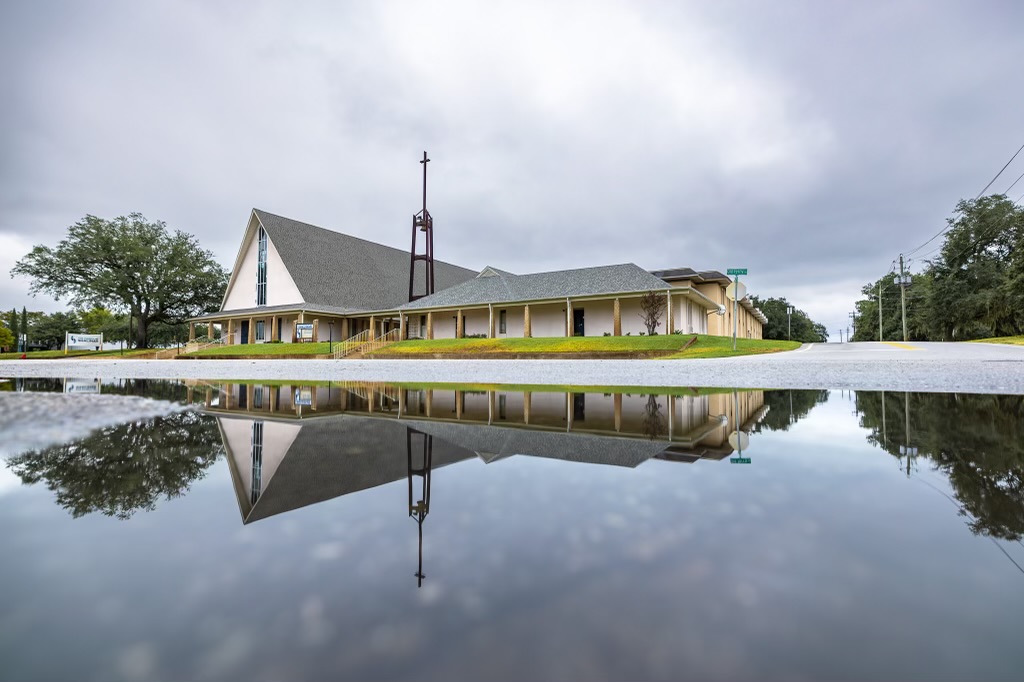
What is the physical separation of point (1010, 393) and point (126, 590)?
9.38 metres

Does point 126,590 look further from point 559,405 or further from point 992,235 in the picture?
point 992,235

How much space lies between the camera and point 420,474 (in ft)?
9.52

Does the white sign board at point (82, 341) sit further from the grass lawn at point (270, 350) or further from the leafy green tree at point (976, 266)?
the leafy green tree at point (976, 266)

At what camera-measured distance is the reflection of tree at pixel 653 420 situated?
4.26 meters

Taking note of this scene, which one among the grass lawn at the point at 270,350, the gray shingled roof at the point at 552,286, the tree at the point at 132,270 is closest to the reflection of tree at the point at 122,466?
the gray shingled roof at the point at 552,286

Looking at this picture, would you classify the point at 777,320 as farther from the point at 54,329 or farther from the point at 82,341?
the point at 54,329

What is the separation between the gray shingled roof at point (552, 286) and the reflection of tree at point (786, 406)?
22285 mm

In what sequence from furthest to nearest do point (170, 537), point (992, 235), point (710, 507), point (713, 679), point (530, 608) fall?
point (992, 235) < point (710, 507) < point (170, 537) < point (530, 608) < point (713, 679)

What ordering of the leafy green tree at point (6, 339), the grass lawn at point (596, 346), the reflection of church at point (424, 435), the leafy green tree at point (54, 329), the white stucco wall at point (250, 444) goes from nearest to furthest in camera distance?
1. the reflection of church at point (424, 435)
2. the white stucco wall at point (250, 444)
3. the grass lawn at point (596, 346)
4. the leafy green tree at point (6, 339)
5. the leafy green tree at point (54, 329)

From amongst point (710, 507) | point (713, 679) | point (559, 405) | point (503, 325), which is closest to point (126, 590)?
point (713, 679)

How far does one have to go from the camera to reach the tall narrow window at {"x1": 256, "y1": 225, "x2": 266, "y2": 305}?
44062 millimetres

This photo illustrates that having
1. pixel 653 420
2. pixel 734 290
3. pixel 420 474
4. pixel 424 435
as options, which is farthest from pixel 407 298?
pixel 420 474

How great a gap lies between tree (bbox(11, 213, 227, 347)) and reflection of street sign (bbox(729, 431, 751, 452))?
2260 inches

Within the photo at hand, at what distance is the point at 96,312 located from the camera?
8819cm
